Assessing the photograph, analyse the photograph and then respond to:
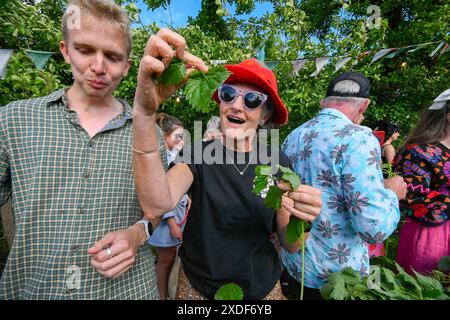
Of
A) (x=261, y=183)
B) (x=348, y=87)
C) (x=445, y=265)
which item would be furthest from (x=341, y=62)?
(x=261, y=183)

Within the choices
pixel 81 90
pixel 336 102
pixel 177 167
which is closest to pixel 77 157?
pixel 81 90

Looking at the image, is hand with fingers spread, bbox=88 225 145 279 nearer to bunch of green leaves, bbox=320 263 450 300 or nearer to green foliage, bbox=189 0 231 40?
bunch of green leaves, bbox=320 263 450 300

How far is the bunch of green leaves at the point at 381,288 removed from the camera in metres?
1.29

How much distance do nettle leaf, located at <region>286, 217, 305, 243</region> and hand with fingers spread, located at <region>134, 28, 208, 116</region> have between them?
61 cm

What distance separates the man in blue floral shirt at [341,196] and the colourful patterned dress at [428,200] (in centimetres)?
32

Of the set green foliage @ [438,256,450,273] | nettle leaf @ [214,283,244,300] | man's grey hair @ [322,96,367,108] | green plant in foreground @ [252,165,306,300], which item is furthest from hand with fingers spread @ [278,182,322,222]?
green foliage @ [438,256,450,273]

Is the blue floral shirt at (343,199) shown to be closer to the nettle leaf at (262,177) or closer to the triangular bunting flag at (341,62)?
the nettle leaf at (262,177)

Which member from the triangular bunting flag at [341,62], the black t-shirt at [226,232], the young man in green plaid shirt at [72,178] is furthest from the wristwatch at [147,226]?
the triangular bunting flag at [341,62]

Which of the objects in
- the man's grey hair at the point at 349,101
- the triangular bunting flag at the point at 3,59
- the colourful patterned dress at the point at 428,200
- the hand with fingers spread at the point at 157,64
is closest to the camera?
the hand with fingers spread at the point at 157,64

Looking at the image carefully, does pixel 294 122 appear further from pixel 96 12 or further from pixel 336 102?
pixel 96 12

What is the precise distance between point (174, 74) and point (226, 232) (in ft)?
2.65

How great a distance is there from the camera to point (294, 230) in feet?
3.55

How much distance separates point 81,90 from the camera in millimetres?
1262

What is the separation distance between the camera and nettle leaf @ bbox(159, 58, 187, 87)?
90 cm
